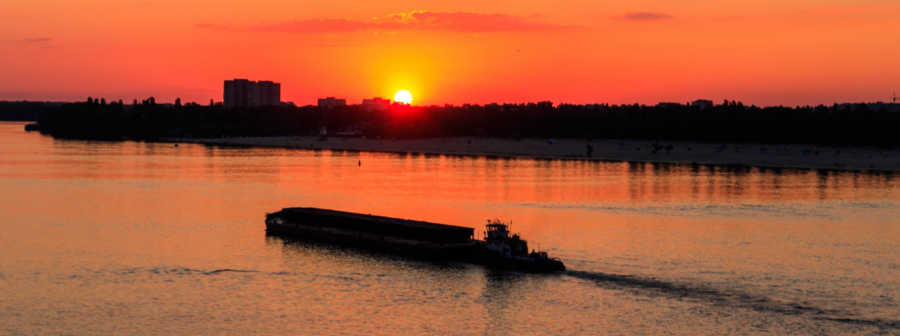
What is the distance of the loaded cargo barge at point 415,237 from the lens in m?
68.0

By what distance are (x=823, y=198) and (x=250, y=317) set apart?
103 m

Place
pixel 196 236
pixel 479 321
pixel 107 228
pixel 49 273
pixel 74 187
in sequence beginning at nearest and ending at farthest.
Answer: pixel 479 321, pixel 49 273, pixel 196 236, pixel 107 228, pixel 74 187

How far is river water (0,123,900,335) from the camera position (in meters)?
52.2

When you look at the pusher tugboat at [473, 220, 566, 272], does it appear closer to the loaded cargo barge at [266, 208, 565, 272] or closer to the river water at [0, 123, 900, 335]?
the loaded cargo barge at [266, 208, 565, 272]

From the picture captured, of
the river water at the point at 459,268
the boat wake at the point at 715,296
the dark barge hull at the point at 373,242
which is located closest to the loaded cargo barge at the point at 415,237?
the dark barge hull at the point at 373,242

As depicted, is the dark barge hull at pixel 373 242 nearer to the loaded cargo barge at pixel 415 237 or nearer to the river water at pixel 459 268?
the loaded cargo barge at pixel 415 237

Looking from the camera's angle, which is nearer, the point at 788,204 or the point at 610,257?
the point at 610,257

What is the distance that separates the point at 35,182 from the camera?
147125 mm

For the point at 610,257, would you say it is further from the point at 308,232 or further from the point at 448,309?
the point at 308,232

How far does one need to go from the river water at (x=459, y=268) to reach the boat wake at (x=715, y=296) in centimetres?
23

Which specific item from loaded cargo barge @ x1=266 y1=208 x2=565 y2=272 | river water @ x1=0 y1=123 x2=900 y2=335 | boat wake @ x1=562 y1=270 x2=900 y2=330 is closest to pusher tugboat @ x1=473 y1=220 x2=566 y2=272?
loaded cargo barge @ x1=266 y1=208 x2=565 y2=272

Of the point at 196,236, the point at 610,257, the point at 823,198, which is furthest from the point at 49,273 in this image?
the point at 823,198

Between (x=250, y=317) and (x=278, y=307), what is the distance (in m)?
2.86

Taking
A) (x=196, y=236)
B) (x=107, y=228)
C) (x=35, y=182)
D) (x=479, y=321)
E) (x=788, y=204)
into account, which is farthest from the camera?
(x=35, y=182)
